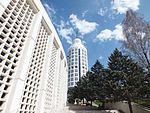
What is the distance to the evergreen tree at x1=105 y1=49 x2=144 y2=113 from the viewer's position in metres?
11.9

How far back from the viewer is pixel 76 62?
218 ft

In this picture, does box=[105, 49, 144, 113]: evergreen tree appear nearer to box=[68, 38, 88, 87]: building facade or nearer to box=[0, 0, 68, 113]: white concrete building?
box=[0, 0, 68, 113]: white concrete building

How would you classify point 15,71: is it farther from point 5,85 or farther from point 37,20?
point 37,20

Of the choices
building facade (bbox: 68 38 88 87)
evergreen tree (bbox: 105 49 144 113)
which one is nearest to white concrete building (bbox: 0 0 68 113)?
evergreen tree (bbox: 105 49 144 113)

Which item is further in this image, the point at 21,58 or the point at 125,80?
the point at 125,80

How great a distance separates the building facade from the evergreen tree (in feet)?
159

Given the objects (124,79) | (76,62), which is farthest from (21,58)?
(76,62)

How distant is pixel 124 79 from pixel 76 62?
177ft

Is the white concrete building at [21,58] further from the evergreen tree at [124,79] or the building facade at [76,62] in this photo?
the building facade at [76,62]

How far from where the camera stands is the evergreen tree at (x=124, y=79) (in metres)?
11.9

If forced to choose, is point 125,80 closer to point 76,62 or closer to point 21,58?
point 21,58

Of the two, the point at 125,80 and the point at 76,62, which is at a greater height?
the point at 76,62

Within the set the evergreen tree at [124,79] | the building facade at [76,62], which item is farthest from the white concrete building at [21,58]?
the building facade at [76,62]

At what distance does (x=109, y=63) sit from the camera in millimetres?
14664
